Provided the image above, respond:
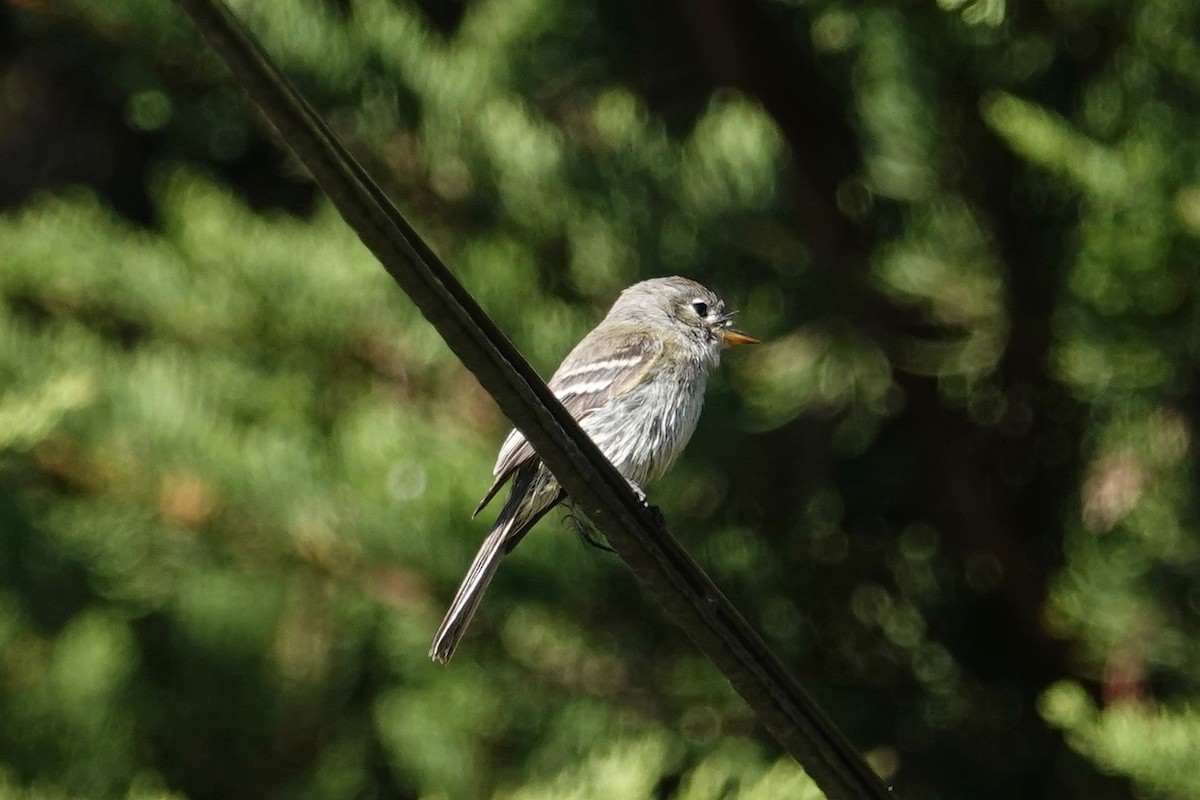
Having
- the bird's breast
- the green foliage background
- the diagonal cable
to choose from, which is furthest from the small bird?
the diagonal cable

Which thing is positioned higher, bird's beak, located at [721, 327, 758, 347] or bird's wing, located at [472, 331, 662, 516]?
bird's beak, located at [721, 327, 758, 347]

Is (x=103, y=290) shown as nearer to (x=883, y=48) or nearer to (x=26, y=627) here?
(x=26, y=627)

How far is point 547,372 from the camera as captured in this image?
3.49 meters

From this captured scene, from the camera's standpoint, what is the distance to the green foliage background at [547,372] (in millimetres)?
3400

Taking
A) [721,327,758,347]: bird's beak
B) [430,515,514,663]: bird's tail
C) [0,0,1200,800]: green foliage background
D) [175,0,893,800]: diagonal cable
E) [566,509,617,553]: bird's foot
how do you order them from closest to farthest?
[175,0,893,800]: diagonal cable
[430,515,514,663]: bird's tail
[566,509,617,553]: bird's foot
[721,327,758,347]: bird's beak
[0,0,1200,800]: green foliage background

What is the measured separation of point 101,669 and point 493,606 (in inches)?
35.1

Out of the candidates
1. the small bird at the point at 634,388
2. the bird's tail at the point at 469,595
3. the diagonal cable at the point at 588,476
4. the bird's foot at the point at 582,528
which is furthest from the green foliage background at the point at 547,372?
the diagonal cable at the point at 588,476

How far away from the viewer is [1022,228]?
3594 mm

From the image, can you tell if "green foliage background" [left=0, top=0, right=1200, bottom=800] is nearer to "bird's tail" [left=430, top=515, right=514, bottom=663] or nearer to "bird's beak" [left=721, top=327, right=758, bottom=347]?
"bird's beak" [left=721, top=327, right=758, bottom=347]

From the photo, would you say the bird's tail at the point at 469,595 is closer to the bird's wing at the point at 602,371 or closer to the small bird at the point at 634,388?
the small bird at the point at 634,388

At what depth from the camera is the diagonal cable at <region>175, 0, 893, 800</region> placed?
1231 millimetres

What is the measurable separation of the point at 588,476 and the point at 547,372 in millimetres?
1995

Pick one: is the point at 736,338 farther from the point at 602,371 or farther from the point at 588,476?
the point at 588,476

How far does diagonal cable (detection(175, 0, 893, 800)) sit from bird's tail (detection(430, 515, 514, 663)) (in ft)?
3.44
